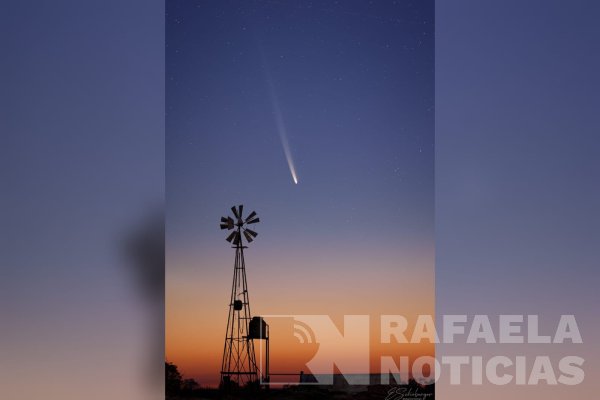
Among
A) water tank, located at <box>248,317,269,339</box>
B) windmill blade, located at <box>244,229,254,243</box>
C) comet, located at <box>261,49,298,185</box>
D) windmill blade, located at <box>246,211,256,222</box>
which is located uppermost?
comet, located at <box>261,49,298,185</box>

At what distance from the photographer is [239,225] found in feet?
12.9

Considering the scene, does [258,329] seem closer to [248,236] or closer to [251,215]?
[248,236]

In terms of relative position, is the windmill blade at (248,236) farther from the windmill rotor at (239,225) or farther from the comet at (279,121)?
the comet at (279,121)

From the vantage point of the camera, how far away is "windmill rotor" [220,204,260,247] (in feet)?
12.8

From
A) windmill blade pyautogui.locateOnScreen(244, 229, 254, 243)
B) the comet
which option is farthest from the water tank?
the comet

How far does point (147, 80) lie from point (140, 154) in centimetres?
41

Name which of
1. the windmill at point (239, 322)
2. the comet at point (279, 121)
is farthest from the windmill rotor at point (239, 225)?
the comet at point (279, 121)

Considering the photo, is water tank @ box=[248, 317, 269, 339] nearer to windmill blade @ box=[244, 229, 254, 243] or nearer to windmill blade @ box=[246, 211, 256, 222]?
windmill blade @ box=[244, 229, 254, 243]

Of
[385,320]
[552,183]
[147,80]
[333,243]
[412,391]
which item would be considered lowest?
[412,391]

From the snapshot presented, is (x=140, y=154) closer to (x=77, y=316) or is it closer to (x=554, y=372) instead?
(x=77, y=316)

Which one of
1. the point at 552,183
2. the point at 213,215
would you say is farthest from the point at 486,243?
the point at 213,215

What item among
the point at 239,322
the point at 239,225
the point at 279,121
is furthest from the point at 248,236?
the point at 279,121

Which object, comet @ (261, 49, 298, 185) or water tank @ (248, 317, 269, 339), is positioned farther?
comet @ (261, 49, 298, 185)

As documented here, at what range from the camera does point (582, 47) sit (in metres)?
3.93
